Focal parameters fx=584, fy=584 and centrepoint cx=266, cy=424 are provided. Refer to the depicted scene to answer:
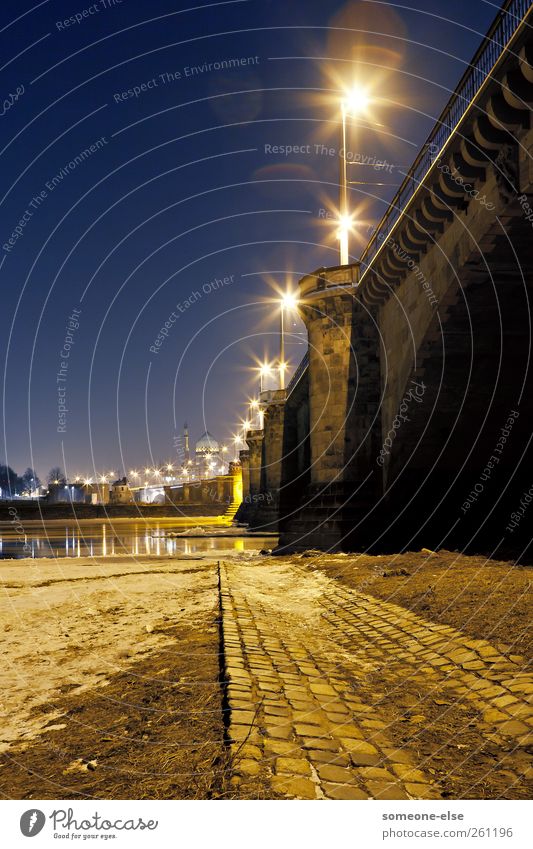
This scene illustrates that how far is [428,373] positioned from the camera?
17.2m

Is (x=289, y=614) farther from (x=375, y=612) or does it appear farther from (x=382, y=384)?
(x=382, y=384)

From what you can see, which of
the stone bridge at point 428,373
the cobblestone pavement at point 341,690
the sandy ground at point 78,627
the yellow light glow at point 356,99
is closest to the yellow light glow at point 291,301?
the stone bridge at point 428,373

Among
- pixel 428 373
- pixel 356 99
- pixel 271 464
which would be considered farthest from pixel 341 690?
pixel 271 464

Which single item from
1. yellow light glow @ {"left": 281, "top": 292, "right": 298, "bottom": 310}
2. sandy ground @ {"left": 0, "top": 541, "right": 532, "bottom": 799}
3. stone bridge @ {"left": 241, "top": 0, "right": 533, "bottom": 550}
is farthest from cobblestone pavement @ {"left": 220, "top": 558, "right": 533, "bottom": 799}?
yellow light glow @ {"left": 281, "top": 292, "right": 298, "bottom": 310}

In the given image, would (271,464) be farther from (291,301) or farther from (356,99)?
(356,99)

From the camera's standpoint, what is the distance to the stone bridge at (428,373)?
12.7 meters

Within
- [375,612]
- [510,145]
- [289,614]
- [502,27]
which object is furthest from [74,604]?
[502,27]

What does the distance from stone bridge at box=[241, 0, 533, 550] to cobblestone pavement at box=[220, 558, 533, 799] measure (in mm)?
7961

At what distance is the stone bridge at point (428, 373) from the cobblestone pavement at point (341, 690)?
7961 mm

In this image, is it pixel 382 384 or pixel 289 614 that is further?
pixel 382 384

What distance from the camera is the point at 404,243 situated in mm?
15836

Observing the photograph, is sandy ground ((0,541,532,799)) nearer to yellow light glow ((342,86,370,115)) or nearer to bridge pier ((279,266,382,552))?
bridge pier ((279,266,382,552))
